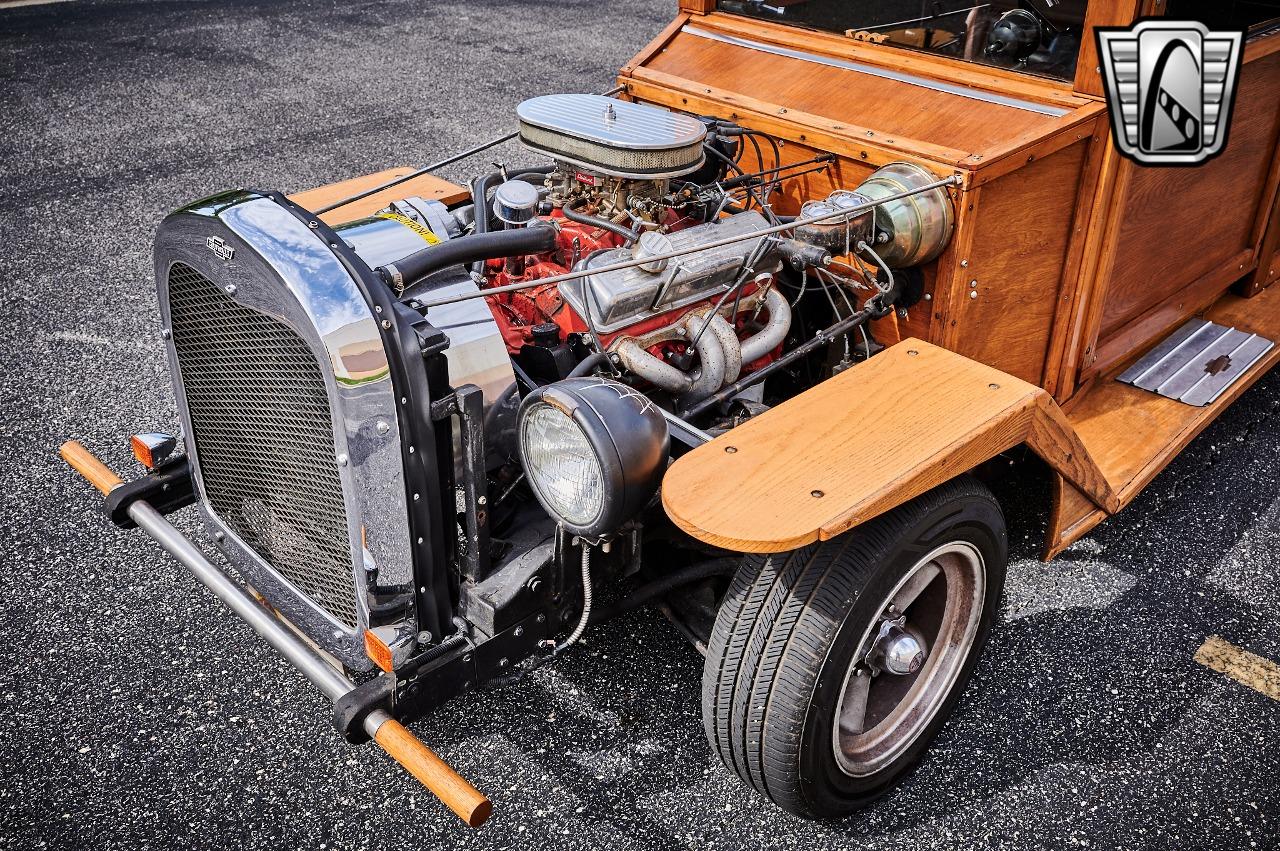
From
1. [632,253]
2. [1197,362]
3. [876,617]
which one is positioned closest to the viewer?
[876,617]

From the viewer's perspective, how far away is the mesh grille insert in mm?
2084

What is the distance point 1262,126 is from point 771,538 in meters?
2.70

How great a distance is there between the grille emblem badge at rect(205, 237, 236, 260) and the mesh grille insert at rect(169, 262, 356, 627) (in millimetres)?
103

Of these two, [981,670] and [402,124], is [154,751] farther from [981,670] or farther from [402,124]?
[402,124]

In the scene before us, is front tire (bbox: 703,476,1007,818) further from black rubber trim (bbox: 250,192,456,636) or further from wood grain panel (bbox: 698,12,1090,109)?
wood grain panel (bbox: 698,12,1090,109)

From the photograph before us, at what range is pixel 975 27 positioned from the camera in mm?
2787

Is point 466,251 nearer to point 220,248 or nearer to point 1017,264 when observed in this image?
point 220,248

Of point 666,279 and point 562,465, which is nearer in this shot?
point 562,465

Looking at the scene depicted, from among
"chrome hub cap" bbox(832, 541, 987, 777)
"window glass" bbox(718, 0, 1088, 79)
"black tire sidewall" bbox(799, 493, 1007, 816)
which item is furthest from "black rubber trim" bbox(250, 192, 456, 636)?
"window glass" bbox(718, 0, 1088, 79)

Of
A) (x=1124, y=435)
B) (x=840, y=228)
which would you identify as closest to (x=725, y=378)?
(x=840, y=228)

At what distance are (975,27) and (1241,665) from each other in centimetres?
181

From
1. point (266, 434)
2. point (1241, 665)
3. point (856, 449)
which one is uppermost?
point (856, 449)

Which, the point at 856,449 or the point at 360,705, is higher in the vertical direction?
the point at 856,449

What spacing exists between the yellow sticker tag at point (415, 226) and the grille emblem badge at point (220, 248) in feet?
1.62
